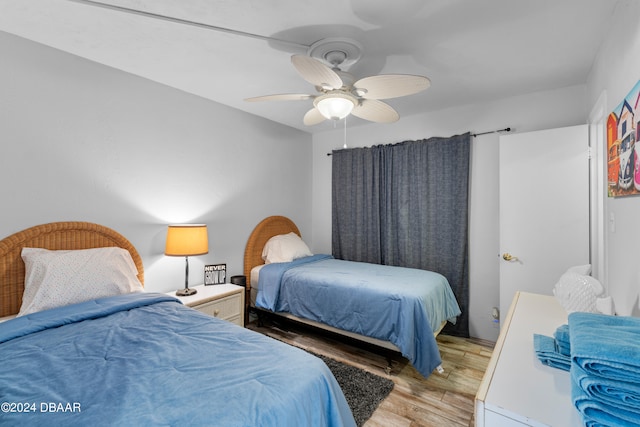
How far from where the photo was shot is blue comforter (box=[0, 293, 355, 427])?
0.90 m

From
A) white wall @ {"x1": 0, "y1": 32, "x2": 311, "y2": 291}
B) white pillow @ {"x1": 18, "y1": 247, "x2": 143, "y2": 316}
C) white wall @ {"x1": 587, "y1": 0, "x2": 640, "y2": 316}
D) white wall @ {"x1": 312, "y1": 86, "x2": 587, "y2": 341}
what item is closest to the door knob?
white wall @ {"x1": 312, "y1": 86, "x2": 587, "y2": 341}

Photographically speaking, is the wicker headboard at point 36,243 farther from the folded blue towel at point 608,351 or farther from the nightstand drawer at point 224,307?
the folded blue towel at point 608,351

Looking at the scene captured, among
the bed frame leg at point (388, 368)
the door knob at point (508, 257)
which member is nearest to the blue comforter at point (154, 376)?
the bed frame leg at point (388, 368)

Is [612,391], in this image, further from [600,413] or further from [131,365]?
[131,365]

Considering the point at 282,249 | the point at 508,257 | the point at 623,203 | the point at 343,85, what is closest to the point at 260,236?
the point at 282,249

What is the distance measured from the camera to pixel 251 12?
1646 millimetres

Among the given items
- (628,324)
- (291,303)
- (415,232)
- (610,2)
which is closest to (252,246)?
(291,303)

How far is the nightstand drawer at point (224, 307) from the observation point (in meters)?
2.46

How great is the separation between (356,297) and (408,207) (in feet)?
4.81

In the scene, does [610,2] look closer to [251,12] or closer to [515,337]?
[515,337]

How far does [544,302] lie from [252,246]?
2748mm

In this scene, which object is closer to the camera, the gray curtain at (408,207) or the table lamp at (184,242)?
the table lamp at (184,242)

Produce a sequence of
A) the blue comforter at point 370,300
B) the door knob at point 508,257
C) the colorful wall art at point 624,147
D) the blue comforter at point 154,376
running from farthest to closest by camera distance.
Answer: the door knob at point 508,257 < the blue comforter at point 370,300 < the colorful wall art at point 624,147 < the blue comforter at point 154,376

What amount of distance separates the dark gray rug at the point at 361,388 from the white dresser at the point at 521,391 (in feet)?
3.76
